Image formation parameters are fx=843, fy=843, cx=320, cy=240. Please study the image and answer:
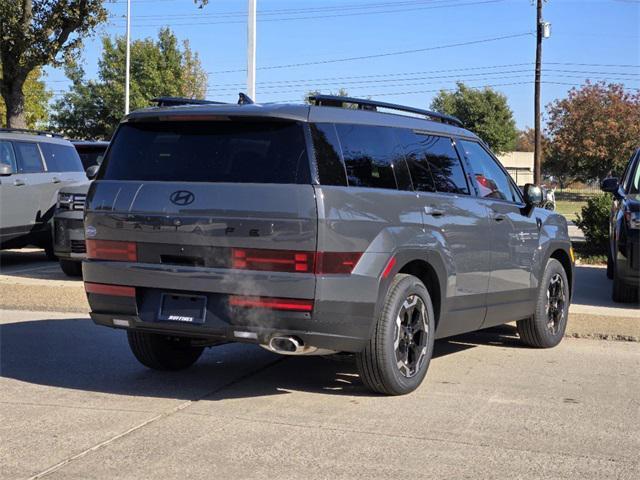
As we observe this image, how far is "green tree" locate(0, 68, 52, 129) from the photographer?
1582 inches

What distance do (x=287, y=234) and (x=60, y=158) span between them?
974 cm

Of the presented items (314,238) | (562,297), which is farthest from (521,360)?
(314,238)

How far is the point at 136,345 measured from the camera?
6.55 metres

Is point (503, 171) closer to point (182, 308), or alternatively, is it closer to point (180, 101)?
point (180, 101)

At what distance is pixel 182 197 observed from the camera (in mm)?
5535

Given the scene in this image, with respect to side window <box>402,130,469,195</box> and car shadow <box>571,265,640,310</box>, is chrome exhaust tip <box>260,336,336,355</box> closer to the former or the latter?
side window <box>402,130,469,195</box>

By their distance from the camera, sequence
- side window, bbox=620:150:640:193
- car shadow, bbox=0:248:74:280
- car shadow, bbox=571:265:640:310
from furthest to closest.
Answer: car shadow, bbox=0:248:74:280 → side window, bbox=620:150:640:193 → car shadow, bbox=571:265:640:310

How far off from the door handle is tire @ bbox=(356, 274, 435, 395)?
50 centimetres

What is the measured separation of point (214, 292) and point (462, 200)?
86.7 inches

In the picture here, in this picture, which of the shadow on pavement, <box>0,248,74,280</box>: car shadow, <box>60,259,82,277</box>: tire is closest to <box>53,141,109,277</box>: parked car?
<box>60,259,82,277</box>: tire

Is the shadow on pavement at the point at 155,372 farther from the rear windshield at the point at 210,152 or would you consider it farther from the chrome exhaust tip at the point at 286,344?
the rear windshield at the point at 210,152

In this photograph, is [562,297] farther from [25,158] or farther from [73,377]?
[25,158]

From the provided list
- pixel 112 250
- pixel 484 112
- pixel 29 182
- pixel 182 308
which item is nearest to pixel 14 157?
pixel 29 182

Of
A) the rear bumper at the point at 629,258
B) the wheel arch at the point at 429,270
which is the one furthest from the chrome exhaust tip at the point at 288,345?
the rear bumper at the point at 629,258
